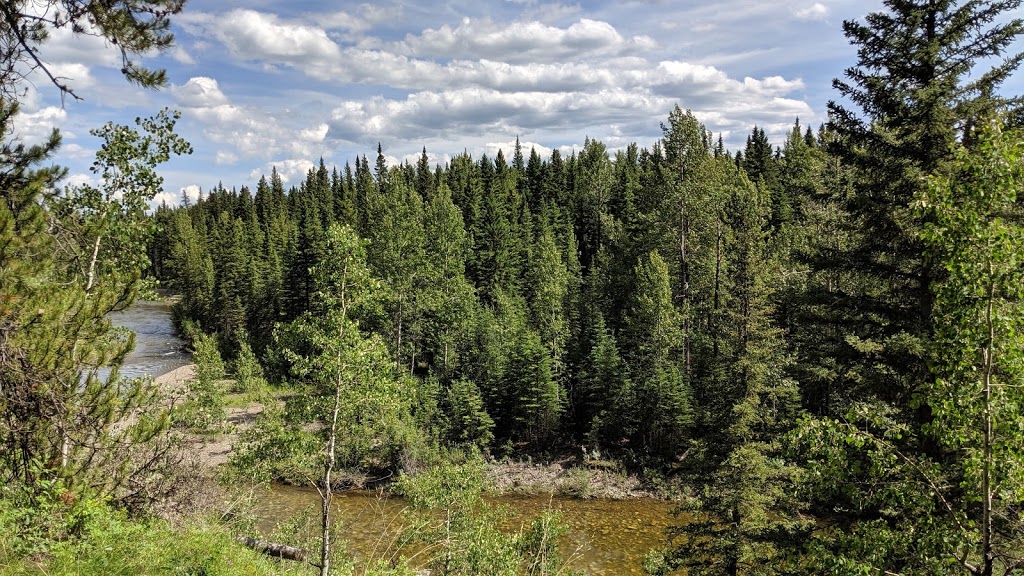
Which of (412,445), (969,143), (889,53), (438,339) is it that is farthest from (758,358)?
(438,339)

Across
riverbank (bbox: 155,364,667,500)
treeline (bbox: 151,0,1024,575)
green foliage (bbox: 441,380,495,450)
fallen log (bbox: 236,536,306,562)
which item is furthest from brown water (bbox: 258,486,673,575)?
fallen log (bbox: 236,536,306,562)

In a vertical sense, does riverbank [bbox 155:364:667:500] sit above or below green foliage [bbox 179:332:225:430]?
below

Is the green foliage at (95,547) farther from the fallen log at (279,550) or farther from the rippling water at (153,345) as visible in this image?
the rippling water at (153,345)

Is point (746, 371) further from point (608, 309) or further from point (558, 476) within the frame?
point (608, 309)

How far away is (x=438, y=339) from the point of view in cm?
3694

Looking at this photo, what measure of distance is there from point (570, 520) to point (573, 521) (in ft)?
0.49

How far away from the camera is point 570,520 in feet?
79.2

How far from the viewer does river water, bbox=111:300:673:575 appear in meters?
20.2

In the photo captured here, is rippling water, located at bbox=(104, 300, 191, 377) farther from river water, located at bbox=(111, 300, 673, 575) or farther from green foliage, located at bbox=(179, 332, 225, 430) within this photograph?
river water, located at bbox=(111, 300, 673, 575)

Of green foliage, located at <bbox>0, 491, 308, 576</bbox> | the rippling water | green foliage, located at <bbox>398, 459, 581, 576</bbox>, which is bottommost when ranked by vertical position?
the rippling water

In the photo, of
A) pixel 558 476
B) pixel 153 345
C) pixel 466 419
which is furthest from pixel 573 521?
pixel 153 345

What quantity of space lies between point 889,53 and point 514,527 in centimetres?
2053

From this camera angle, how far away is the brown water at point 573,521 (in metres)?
20.3

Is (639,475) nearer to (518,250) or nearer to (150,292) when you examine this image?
(150,292)
